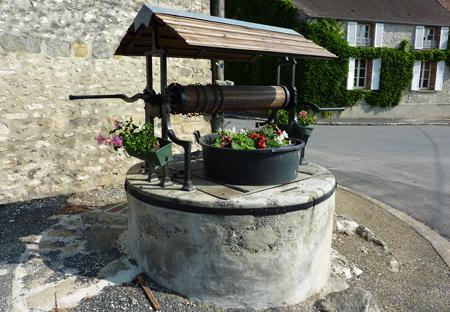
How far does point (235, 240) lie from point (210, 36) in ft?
5.14

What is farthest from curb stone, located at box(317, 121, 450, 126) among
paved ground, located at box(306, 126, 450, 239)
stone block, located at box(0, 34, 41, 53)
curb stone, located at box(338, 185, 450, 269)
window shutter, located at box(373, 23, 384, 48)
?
stone block, located at box(0, 34, 41, 53)

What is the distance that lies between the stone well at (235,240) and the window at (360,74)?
17602 mm

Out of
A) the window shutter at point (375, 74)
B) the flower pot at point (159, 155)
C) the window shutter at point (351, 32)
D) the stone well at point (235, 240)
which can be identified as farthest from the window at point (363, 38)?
the flower pot at point (159, 155)

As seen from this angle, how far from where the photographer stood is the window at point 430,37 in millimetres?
19828

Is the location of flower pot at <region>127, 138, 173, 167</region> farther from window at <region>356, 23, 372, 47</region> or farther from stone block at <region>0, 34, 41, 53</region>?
window at <region>356, 23, 372, 47</region>

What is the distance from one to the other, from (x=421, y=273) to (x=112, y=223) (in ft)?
11.5

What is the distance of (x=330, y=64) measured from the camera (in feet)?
58.3

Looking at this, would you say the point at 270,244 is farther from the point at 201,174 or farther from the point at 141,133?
the point at 141,133

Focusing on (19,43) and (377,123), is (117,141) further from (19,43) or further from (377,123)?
(377,123)

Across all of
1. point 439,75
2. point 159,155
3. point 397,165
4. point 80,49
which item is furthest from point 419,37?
point 159,155

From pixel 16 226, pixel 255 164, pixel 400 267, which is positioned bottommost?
pixel 400 267

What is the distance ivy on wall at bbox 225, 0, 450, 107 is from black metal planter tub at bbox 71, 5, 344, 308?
48.7 ft

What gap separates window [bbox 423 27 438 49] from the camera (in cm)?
1983

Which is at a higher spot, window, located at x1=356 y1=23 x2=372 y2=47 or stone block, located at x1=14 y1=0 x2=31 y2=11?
window, located at x1=356 y1=23 x2=372 y2=47
